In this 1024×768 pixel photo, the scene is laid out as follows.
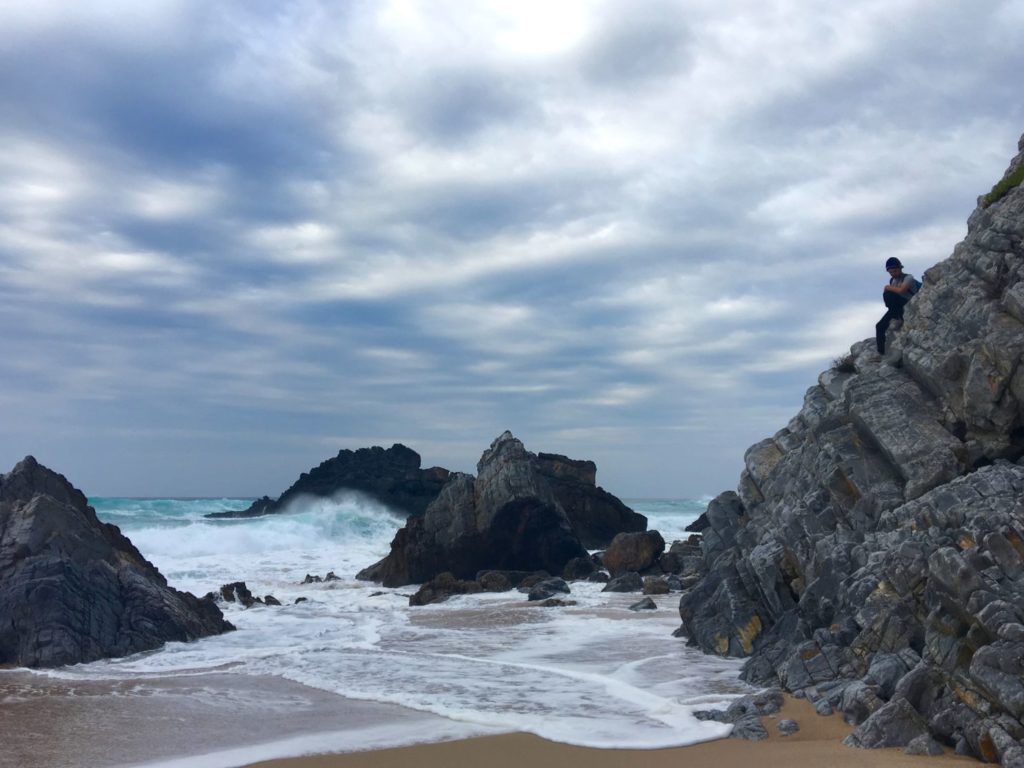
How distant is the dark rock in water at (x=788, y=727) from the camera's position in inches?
406

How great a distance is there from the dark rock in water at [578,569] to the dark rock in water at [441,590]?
4.39 meters

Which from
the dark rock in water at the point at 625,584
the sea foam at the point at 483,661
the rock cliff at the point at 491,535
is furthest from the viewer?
the rock cliff at the point at 491,535

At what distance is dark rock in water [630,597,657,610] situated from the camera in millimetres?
24031

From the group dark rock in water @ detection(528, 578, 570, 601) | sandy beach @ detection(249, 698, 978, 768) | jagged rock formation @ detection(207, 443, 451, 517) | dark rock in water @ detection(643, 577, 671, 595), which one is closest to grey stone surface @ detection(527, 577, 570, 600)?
dark rock in water @ detection(528, 578, 570, 601)

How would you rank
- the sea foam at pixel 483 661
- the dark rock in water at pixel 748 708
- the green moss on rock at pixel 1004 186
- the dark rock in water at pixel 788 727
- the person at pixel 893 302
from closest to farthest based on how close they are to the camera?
the dark rock in water at pixel 788 727 → the dark rock in water at pixel 748 708 → the sea foam at pixel 483 661 → the green moss on rock at pixel 1004 186 → the person at pixel 893 302

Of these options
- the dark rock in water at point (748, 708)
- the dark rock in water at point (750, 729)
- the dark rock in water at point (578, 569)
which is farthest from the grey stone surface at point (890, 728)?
the dark rock in water at point (578, 569)

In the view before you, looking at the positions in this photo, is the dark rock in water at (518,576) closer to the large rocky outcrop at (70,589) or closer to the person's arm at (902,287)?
the large rocky outcrop at (70,589)

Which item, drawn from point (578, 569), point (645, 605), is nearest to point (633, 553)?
point (578, 569)

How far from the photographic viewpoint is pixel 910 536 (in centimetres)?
1146

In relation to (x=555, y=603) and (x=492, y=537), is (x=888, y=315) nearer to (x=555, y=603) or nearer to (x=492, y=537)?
(x=555, y=603)

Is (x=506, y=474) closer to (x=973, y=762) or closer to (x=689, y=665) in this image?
(x=689, y=665)

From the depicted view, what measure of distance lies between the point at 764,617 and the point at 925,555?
5478 millimetres

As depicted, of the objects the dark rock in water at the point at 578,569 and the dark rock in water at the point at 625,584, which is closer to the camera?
the dark rock in water at the point at 625,584

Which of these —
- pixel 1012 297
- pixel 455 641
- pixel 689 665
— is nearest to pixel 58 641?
pixel 455 641
